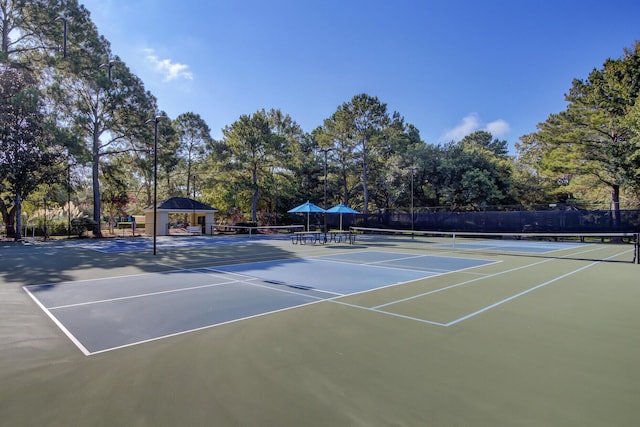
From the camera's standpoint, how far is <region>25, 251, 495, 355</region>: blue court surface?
4738 millimetres

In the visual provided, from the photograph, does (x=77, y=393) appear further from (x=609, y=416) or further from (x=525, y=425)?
(x=609, y=416)

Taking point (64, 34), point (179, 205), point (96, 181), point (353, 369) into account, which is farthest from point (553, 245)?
point (64, 34)

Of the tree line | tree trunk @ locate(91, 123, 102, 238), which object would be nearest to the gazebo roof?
the tree line

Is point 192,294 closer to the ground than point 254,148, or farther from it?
closer to the ground

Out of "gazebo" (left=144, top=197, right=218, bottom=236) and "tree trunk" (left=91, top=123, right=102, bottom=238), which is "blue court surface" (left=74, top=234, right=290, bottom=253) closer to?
"tree trunk" (left=91, top=123, right=102, bottom=238)

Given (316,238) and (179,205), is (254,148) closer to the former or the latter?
(179,205)

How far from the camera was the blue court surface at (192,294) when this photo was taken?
15.5ft

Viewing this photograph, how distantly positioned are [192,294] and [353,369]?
437 cm

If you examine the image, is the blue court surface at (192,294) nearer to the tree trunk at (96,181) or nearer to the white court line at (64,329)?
the white court line at (64,329)

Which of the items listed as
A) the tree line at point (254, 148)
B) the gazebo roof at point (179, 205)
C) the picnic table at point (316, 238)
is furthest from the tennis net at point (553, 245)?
the gazebo roof at point (179, 205)

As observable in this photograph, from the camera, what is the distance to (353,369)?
11.1ft

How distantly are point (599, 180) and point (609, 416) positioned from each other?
29.5 metres

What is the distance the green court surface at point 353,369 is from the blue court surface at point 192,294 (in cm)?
30

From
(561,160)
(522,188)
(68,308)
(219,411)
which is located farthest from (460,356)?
(522,188)
